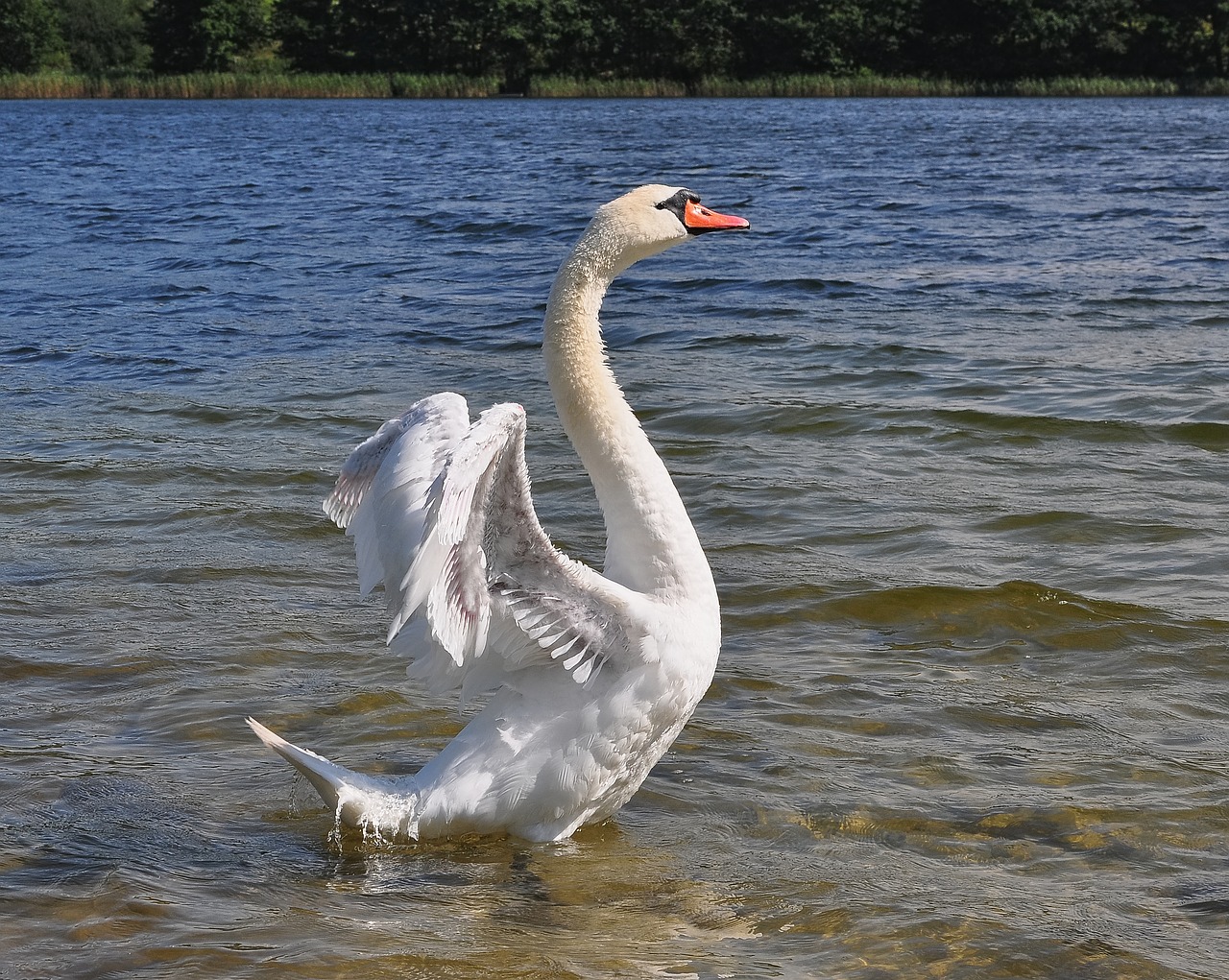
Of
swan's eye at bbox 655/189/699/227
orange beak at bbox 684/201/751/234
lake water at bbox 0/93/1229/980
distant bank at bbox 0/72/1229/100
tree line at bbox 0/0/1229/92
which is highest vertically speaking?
tree line at bbox 0/0/1229/92

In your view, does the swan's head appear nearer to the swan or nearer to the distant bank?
the swan

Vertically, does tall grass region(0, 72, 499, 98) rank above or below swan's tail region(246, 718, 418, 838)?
above

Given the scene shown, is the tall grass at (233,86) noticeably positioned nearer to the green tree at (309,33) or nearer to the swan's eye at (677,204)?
the green tree at (309,33)

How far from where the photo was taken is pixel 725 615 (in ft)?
20.7

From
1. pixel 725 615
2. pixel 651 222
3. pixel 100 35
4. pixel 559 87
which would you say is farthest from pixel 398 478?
pixel 100 35

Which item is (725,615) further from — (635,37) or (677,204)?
(635,37)

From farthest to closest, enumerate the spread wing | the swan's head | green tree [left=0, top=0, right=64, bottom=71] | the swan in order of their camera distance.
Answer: green tree [left=0, top=0, right=64, bottom=71]
the swan's head
the swan
the spread wing

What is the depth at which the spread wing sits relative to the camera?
12.1 feet

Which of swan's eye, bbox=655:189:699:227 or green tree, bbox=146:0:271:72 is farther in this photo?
green tree, bbox=146:0:271:72

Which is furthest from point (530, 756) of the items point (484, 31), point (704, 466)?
point (484, 31)

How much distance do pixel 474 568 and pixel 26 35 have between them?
87.9m

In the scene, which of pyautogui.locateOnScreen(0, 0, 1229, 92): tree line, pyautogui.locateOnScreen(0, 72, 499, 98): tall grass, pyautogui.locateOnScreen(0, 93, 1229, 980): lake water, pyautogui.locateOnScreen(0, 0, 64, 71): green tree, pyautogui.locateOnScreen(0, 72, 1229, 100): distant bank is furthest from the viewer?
pyautogui.locateOnScreen(0, 0, 64, 71): green tree

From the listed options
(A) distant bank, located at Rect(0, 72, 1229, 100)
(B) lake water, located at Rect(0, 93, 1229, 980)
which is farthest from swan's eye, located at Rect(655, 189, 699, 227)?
(A) distant bank, located at Rect(0, 72, 1229, 100)

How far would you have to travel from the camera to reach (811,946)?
12.5 ft
